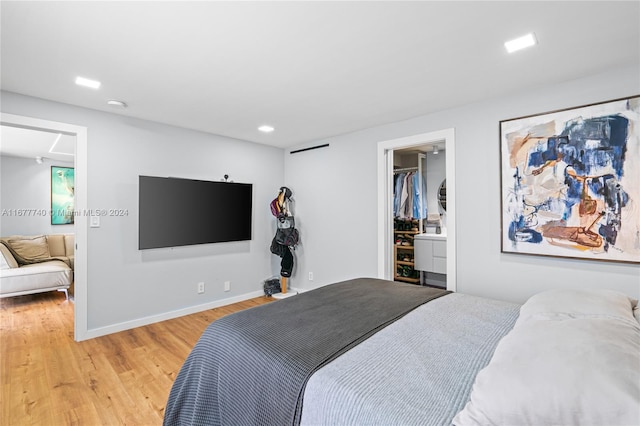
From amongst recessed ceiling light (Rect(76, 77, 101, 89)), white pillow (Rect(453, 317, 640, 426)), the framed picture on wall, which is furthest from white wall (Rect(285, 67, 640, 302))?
the framed picture on wall

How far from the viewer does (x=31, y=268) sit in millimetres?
Result: 4312

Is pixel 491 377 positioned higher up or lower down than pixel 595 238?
lower down

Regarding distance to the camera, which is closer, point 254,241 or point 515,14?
point 515,14

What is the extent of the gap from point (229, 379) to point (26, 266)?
4992 millimetres

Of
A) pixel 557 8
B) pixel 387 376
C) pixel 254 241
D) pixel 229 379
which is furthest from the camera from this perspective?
pixel 254 241

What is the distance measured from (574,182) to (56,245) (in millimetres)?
7262

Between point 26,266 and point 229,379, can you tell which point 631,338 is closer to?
point 229,379

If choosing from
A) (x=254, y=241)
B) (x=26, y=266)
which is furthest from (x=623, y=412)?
(x=26, y=266)

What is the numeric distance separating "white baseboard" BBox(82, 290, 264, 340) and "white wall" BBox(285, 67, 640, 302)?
0.90 metres

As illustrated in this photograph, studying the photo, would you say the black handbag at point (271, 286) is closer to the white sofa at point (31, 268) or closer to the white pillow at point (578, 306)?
the white sofa at point (31, 268)

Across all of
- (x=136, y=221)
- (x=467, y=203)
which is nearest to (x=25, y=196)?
(x=136, y=221)

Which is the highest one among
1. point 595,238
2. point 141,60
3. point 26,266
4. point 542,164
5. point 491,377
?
point 141,60

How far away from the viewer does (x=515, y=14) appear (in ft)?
5.28

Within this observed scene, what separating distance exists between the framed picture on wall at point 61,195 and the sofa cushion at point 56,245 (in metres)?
A: 0.76
